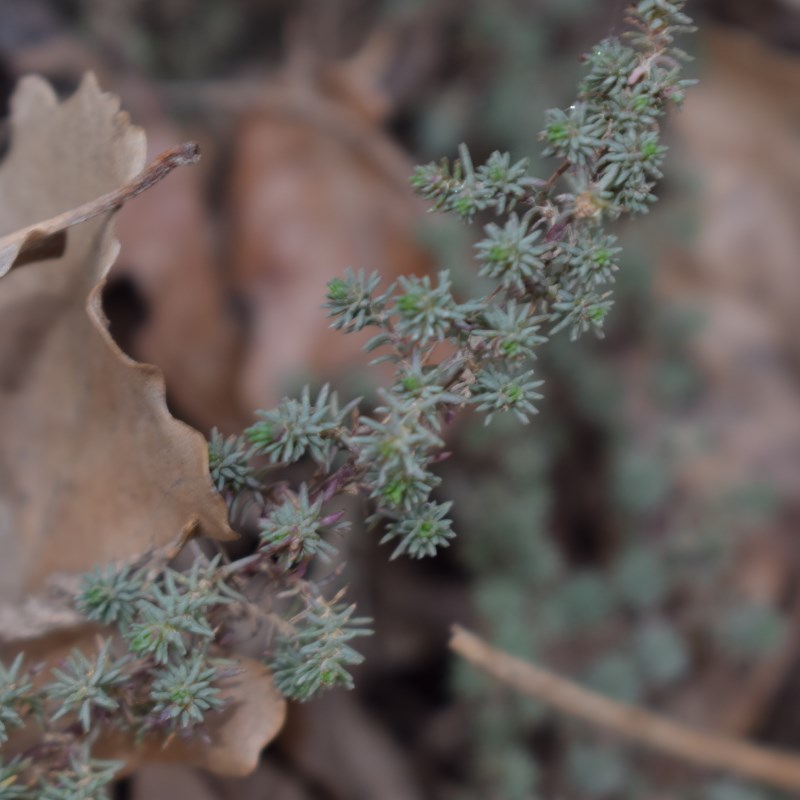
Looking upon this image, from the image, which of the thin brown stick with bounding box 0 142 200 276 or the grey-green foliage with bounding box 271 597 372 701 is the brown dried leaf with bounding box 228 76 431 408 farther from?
the grey-green foliage with bounding box 271 597 372 701

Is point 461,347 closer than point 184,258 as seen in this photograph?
Yes

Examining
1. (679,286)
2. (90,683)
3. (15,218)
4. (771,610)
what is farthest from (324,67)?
(90,683)

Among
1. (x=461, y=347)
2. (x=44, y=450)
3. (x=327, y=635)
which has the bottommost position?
(x=44, y=450)

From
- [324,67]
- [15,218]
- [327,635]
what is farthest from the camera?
[324,67]

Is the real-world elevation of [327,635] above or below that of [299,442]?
below

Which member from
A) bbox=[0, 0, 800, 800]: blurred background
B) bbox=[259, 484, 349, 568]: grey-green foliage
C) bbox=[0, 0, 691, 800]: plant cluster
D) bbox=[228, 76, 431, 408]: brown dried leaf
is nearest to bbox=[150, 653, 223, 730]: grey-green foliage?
bbox=[0, 0, 691, 800]: plant cluster

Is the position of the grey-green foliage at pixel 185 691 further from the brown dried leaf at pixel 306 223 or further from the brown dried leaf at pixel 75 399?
the brown dried leaf at pixel 306 223

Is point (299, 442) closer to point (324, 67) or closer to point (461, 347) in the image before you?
point (461, 347)
